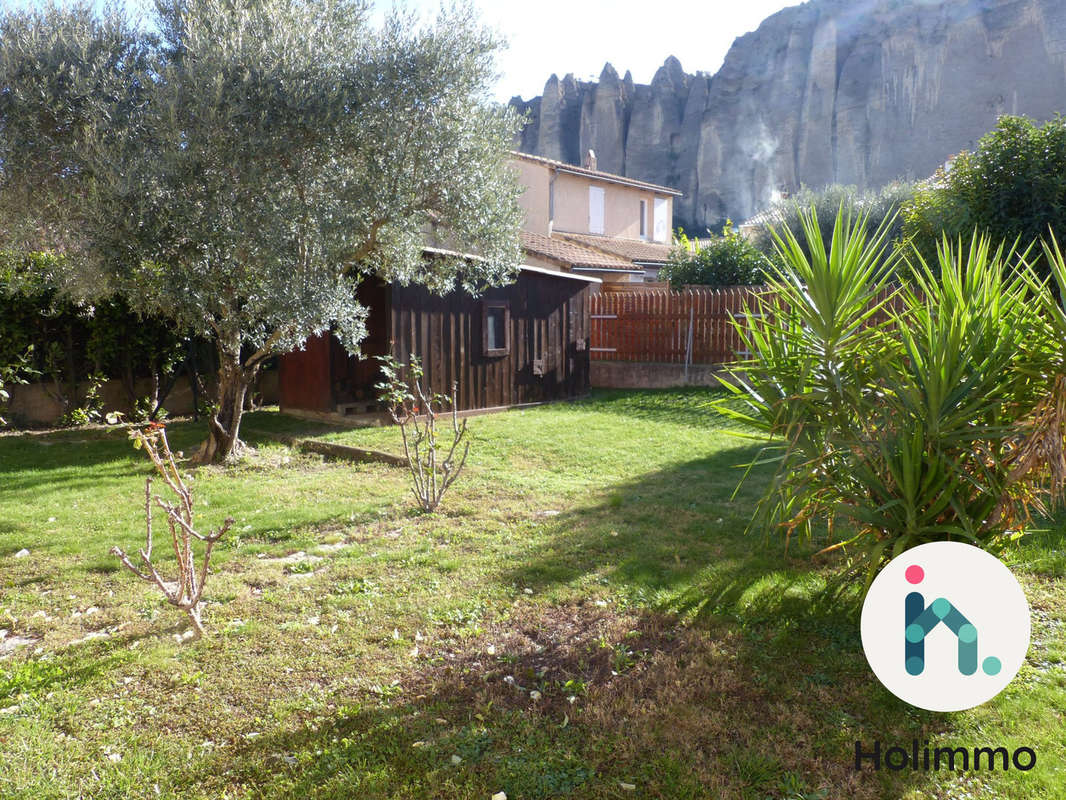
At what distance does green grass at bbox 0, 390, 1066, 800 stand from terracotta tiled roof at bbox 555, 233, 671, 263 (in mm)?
20157

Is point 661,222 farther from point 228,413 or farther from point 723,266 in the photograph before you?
point 228,413

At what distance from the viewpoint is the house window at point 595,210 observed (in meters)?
27.8

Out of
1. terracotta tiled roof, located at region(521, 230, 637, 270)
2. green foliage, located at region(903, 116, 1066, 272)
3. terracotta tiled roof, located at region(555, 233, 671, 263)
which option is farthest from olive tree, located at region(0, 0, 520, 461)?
terracotta tiled roof, located at region(555, 233, 671, 263)

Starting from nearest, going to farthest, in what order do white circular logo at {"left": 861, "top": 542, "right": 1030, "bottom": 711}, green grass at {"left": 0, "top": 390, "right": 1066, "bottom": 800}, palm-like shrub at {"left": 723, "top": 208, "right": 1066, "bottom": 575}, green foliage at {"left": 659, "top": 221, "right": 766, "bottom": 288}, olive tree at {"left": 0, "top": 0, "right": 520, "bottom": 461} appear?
green grass at {"left": 0, "top": 390, "right": 1066, "bottom": 800} < white circular logo at {"left": 861, "top": 542, "right": 1030, "bottom": 711} < palm-like shrub at {"left": 723, "top": 208, "right": 1066, "bottom": 575} < olive tree at {"left": 0, "top": 0, "right": 520, "bottom": 461} < green foliage at {"left": 659, "top": 221, "right": 766, "bottom": 288}

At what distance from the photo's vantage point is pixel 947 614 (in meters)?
3.04

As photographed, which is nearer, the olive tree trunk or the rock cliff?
the olive tree trunk

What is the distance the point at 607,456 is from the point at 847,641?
5390 mm

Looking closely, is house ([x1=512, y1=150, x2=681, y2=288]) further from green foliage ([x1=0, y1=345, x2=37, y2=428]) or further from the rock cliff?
the rock cliff

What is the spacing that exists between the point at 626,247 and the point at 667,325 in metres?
12.2

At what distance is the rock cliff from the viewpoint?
2111 inches

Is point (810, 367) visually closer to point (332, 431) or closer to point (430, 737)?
point (430, 737)

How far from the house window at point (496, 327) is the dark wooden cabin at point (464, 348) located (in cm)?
2

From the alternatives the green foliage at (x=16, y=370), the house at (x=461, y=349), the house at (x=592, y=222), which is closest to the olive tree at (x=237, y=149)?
the house at (x=461, y=349)

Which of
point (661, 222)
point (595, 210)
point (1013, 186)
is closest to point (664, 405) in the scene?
point (1013, 186)
